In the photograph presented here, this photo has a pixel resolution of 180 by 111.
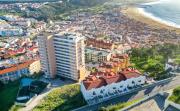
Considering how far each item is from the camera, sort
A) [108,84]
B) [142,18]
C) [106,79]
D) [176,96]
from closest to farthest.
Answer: [176,96] < [108,84] < [106,79] < [142,18]

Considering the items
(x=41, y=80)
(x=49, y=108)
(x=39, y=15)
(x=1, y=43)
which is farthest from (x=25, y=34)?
(x=49, y=108)

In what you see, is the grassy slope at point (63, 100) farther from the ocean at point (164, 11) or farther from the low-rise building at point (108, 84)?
the ocean at point (164, 11)

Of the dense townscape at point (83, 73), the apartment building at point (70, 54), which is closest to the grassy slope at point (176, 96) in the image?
the dense townscape at point (83, 73)

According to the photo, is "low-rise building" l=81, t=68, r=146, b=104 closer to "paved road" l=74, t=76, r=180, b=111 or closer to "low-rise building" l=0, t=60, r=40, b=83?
"paved road" l=74, t=76, r=180, b=111

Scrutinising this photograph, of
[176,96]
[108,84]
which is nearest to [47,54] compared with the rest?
[108,84]

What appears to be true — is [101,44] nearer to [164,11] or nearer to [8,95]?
[8,95]
